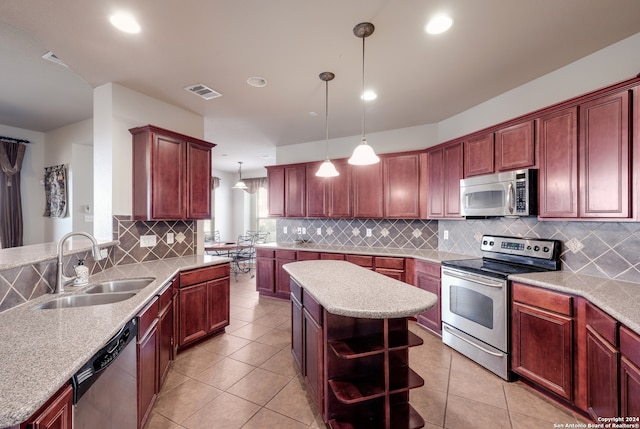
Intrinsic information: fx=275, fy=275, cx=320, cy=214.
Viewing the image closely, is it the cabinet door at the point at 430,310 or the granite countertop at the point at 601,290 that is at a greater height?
the granite countertop at the point at 601,290

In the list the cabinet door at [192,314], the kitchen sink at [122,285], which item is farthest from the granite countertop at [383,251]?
the kitchen sink at [122,285]

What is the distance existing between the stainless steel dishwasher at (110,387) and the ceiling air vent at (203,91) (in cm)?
230

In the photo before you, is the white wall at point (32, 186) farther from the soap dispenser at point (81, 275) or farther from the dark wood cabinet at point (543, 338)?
the dark wood cabinet at point (543, 338)

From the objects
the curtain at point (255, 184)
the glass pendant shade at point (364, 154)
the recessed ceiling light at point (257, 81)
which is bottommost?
the glass pendant shade at point (364, 154)

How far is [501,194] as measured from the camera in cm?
266

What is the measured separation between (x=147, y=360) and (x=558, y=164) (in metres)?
3.38

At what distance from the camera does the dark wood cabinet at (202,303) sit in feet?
8.84

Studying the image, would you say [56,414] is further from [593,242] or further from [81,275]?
[593,242]

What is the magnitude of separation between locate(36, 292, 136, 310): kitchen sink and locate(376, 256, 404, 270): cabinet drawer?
9.06ft

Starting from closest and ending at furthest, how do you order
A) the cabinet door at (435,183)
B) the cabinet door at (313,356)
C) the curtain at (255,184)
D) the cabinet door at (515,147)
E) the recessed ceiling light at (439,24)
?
the cabinet door at (313,356) < the recessed ceiling light at (439,24) < the cabinet door at (515,147) < the cabinet door at (435,183) < the curtain at (255,184)

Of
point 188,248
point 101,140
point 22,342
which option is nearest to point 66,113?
point 101,140

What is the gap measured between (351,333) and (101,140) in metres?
3.08

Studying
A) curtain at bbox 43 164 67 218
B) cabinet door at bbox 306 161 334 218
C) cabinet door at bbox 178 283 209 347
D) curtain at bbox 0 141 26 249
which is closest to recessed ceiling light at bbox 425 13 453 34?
cabinet door at bbox 306 161 334 218

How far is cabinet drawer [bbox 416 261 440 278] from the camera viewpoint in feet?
10.3
